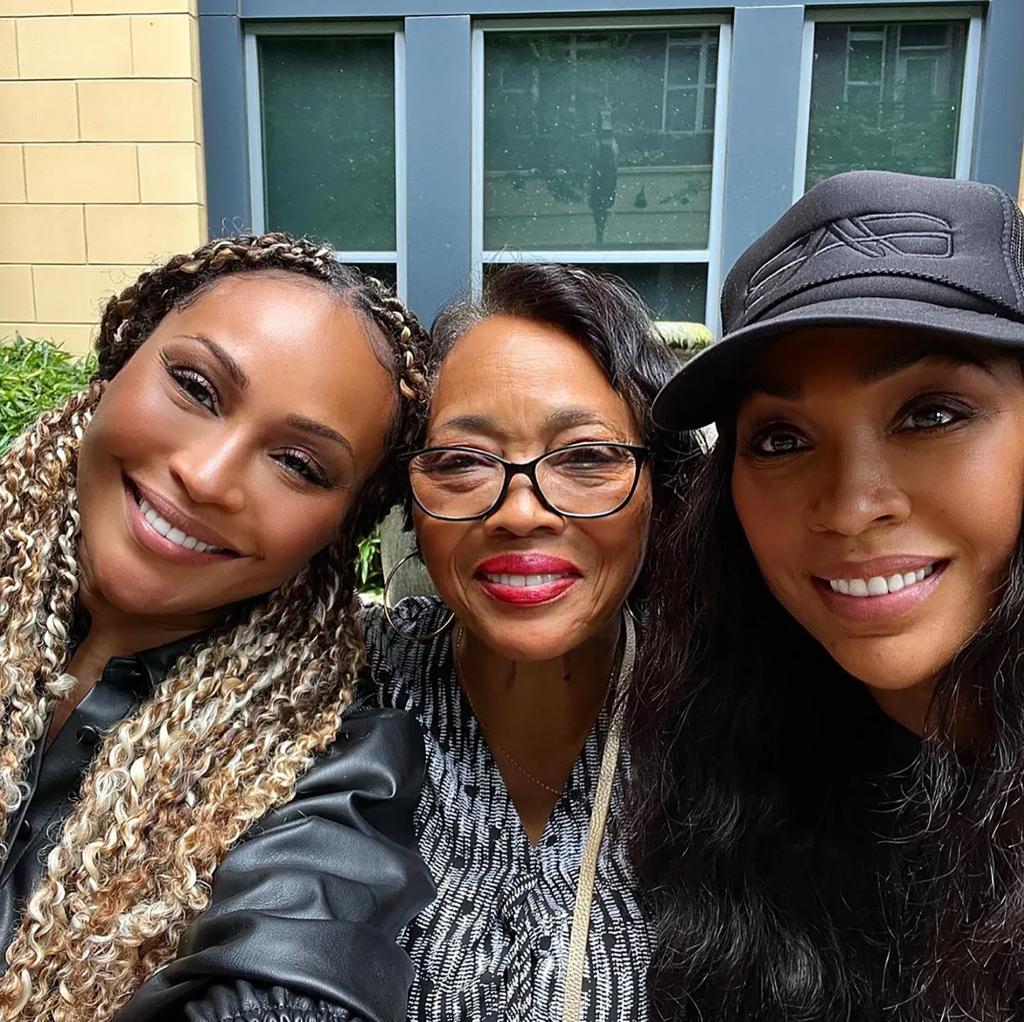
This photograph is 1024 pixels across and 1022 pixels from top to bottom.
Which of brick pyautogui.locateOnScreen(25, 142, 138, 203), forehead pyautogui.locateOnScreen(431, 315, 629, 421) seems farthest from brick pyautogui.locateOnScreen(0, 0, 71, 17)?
forehead pyautogui.locateOnScreen(431, 315, 629, 421)

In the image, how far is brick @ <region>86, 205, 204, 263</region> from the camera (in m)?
4.48

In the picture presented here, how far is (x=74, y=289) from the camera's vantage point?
15.0ft

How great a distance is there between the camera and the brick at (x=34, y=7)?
432cm

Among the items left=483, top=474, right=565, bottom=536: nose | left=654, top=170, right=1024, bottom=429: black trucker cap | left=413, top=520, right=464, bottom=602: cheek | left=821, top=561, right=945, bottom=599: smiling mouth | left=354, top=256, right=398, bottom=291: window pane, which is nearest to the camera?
left=654, top=170, right=1024, bottom=429: black trucker cap

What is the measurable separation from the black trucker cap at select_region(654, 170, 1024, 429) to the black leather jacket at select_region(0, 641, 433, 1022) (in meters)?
0.90

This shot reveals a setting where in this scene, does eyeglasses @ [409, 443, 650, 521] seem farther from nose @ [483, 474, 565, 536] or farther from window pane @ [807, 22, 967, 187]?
window pane @ [807, 22, 967, 187]

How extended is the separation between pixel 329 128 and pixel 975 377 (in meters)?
4.20

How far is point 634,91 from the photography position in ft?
14.5

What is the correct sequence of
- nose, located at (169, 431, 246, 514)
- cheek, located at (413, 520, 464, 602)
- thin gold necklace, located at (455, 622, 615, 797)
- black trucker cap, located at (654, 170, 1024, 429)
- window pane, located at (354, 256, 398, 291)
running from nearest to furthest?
black trucker cap, located at (654, 170, 1024, 429), nose, located at (169, 431, 246, 514), cheek, located at (413, 520, 464, 602), thin gold necklace, located at (455, 622, 615, 797), window pane, located at (354, 256, 398, 291)

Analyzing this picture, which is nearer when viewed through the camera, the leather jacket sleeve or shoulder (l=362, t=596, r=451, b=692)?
the leather jacket sleeve

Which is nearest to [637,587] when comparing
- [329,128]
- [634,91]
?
[634,91]

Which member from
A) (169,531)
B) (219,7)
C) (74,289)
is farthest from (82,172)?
(169,531)

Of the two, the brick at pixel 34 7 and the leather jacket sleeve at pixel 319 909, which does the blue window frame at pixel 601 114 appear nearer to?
the brick at pixel 34 7

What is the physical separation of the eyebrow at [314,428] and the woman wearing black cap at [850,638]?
24.7 inches
